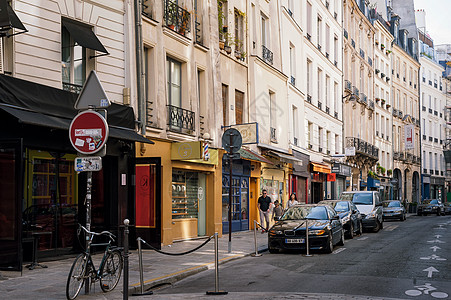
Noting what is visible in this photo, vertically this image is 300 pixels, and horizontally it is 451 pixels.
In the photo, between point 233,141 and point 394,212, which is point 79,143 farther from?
point 394,212

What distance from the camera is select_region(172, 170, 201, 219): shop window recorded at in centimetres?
1897

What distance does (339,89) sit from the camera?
1661 inches

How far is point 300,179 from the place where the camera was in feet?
108

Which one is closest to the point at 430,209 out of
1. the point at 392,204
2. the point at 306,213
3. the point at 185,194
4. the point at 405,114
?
the point at 392,204

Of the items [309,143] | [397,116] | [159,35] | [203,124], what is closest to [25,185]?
[159,35]

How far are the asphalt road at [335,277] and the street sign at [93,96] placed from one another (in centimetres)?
324

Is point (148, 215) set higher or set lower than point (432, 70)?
lower

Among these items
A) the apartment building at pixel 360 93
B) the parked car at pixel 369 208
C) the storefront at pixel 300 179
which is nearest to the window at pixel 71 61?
the parked car at pixel 369 208

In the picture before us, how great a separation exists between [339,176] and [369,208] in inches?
623

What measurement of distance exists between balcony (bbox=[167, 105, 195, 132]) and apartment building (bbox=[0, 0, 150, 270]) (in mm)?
2726

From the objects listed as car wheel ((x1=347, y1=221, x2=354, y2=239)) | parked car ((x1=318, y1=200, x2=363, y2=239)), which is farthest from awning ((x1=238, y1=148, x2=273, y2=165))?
Answer: car wheel ((x1=347, y1=221, x2=354, y2=239))

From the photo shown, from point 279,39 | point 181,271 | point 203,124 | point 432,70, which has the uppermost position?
point 432,70

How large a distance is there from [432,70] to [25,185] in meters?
A: 68.5

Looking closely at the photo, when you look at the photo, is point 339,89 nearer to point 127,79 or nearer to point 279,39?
point 279,39
